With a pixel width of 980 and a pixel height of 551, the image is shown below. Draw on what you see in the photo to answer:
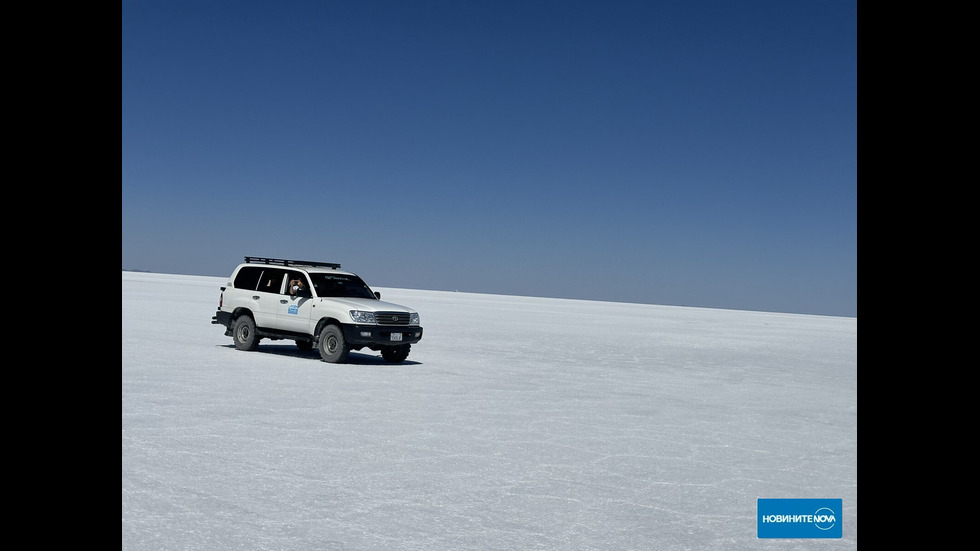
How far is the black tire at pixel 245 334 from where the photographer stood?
19.2 metres

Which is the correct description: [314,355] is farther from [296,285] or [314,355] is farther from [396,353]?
[396,353]

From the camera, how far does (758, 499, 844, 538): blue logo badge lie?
6.04 metres

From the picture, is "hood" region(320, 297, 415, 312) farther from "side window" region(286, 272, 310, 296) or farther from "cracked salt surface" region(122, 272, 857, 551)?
"cracked salt surface" region(122, 272, 857, 551)

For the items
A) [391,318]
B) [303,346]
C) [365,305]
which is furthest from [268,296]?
[391,318]

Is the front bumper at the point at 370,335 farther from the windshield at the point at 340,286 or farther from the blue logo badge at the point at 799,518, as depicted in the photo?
the blue logo badge at the point at 799,518

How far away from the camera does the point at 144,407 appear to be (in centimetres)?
1079

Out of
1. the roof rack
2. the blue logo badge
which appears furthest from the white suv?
the blue logo badge

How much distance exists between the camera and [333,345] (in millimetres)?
17625

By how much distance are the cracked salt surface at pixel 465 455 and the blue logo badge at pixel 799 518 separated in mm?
126

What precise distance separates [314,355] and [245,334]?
173 cm

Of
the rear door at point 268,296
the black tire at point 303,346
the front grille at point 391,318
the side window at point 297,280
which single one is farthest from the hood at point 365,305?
the black tire at point 303,346

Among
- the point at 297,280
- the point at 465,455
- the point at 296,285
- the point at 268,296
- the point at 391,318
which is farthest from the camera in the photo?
the point at 268,296
